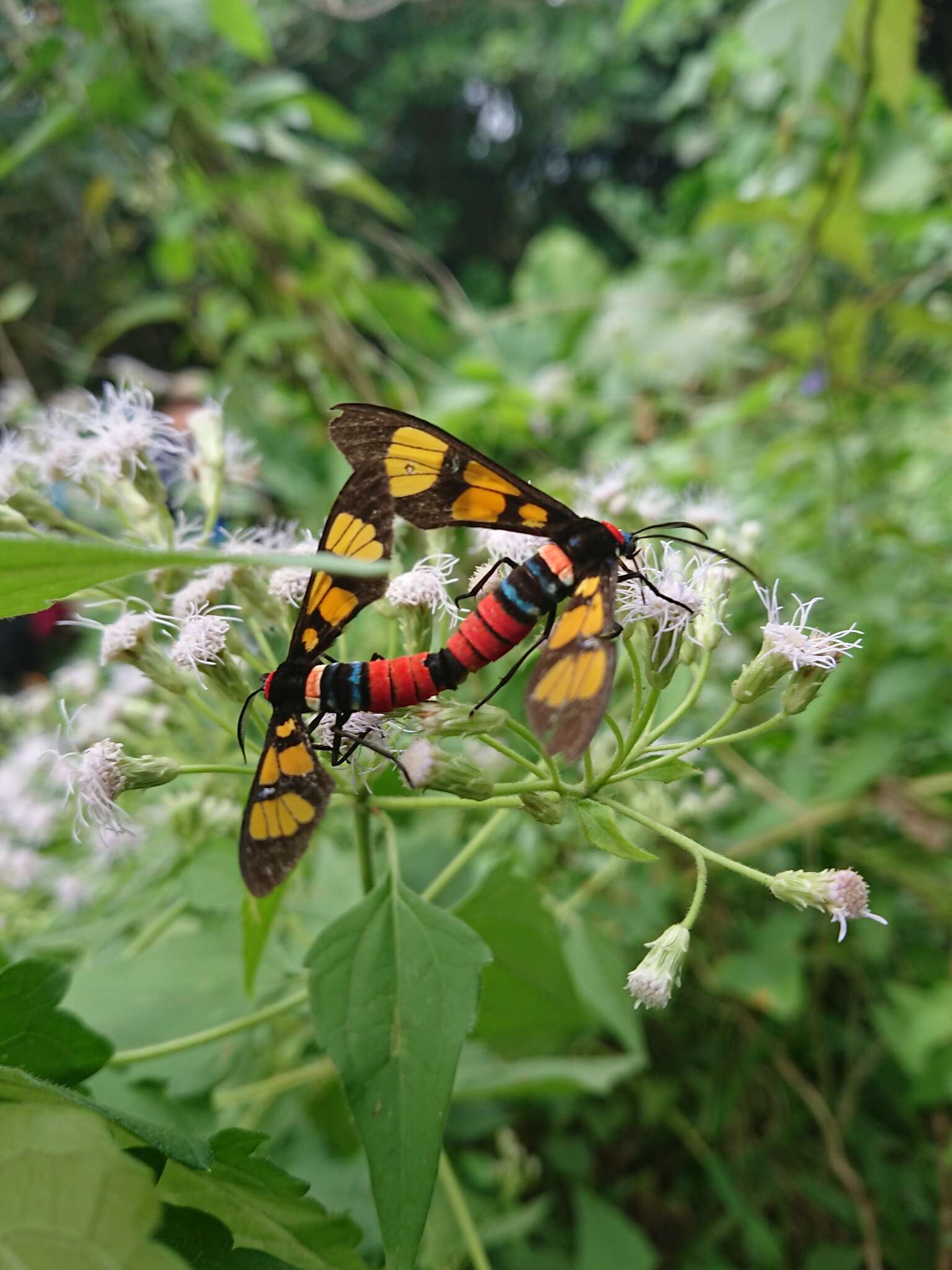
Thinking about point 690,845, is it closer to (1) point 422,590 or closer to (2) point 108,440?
(1) point 422,590

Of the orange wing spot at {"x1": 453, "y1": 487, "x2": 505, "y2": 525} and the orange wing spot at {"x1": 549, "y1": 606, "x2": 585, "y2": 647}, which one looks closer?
the orange wing spot at {"x1": 549, "y1": 606, "x2": 585, "y2": 647}

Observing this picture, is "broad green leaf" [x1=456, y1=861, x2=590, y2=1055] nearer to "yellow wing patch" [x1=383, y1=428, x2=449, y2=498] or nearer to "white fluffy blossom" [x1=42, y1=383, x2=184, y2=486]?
"yellow wing patch" [x1=383, y1=428, x2=449, y2=498]

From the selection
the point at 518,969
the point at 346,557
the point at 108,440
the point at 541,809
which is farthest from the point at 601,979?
the point at 108,440

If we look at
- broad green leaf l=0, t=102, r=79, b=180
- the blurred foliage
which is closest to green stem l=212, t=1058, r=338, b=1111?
the blurred foliage

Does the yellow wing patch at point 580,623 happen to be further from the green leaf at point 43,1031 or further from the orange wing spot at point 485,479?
the green leaf at point 43,1031

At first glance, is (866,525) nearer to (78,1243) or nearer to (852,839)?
(852,839)

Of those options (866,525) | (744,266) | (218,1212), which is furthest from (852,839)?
(744,266)

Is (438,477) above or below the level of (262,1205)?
above
